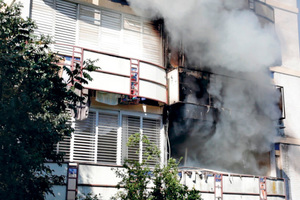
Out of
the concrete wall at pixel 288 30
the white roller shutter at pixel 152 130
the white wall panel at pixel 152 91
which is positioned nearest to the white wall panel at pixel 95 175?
the white roller shutter at pixel 152 130

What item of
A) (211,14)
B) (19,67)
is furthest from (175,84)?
(19,67)

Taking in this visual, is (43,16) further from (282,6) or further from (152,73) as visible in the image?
(282,6)

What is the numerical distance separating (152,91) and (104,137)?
2.15m

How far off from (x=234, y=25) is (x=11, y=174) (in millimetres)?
11259

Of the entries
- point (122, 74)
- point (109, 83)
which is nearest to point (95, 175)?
point (109, 83)

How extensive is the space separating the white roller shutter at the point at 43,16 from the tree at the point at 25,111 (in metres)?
4.42

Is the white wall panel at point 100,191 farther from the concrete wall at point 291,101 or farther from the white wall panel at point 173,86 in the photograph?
the concrete wall at point 291,101

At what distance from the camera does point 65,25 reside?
15.9 metres

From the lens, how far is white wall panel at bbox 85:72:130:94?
14.8m

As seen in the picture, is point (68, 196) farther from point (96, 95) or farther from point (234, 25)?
point (234, 25)

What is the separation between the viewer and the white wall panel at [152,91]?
1566cm

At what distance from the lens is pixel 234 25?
60.0 feet

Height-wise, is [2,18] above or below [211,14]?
below

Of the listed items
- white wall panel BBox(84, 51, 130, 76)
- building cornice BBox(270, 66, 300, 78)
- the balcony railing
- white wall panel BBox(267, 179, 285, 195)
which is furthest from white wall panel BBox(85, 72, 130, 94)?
building cornice BBox(270, 66, 300, 78)
